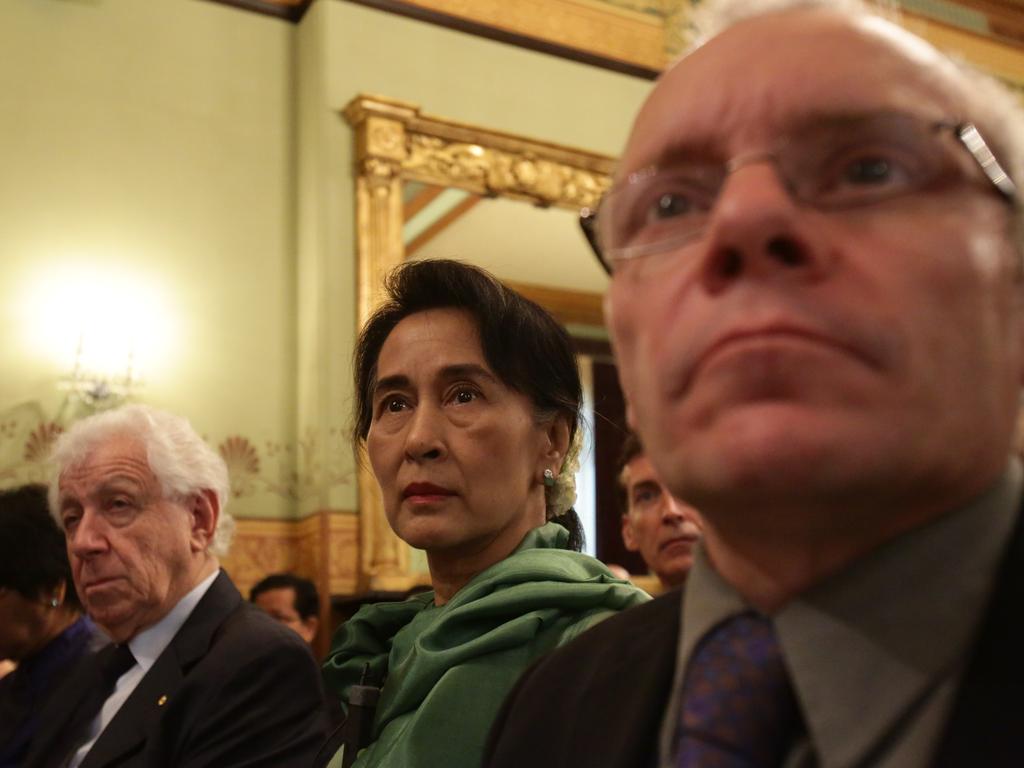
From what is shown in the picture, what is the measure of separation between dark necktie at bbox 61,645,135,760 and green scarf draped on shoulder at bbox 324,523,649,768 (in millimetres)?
1016

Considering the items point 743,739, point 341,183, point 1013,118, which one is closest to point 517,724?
point 743,739

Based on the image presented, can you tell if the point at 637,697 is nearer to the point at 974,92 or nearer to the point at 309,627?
the point at 974,92

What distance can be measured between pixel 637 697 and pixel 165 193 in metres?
4.79

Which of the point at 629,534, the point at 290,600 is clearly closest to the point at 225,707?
the point at 629,534

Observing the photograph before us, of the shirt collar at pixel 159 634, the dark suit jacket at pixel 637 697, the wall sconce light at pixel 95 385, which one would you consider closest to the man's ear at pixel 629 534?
the shirt collar at pixel 159 634

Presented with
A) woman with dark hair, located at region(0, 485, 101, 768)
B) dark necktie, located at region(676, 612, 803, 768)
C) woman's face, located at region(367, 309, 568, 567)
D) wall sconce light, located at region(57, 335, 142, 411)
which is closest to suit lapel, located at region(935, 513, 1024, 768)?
dark necktie, located at region(676, 612, 803, 768)

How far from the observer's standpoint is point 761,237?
779 mm

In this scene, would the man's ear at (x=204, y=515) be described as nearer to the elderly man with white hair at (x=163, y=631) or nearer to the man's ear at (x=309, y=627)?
the elderly man with white hair at (x=163, y=631)

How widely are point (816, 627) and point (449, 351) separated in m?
1.11

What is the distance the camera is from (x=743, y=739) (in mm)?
763

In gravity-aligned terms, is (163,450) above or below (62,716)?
above

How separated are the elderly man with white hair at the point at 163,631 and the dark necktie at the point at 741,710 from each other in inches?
57.2

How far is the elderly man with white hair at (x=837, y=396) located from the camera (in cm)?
74

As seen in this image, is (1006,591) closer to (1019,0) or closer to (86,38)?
(86,38)
